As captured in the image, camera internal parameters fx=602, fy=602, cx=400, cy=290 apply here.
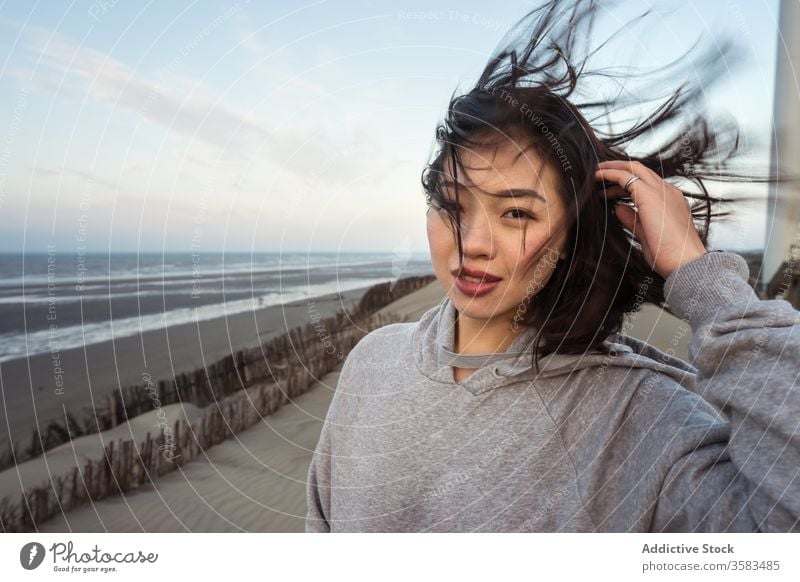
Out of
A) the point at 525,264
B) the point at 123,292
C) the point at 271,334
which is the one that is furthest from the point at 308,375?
the point at 525,264

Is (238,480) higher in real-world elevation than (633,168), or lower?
lower

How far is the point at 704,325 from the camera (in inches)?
21.1

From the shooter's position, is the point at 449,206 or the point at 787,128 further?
the point at 787,128

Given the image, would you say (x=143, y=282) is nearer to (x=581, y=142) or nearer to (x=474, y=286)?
(x=474, y=286)

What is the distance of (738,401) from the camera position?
507 millimetres

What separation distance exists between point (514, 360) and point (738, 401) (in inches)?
9.3

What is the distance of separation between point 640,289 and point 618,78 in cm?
24

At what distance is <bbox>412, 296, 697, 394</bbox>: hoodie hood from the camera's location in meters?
0.64

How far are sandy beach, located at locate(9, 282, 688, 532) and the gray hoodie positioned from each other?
0.20 m

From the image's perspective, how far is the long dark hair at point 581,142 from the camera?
2.05ft

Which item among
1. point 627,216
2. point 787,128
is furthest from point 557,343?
point 787,128

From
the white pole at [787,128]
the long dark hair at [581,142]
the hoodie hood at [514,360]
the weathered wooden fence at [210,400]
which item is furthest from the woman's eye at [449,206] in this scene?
the white pole at [787,128]

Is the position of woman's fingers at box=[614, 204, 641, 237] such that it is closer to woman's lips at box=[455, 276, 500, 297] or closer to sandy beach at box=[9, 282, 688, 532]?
woman's lips at box=[455, 276, 500, 297]

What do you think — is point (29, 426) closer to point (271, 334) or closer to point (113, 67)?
point (271, 334)
